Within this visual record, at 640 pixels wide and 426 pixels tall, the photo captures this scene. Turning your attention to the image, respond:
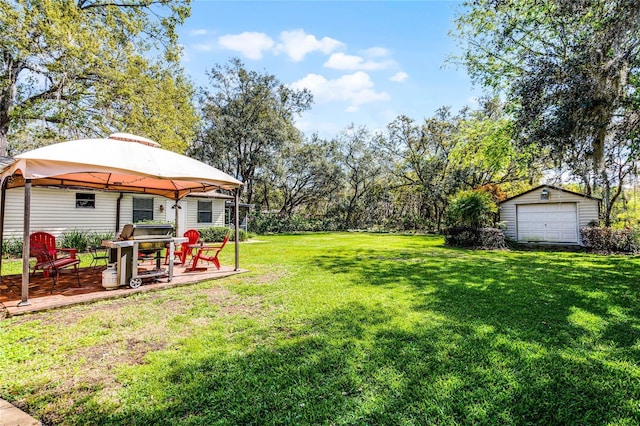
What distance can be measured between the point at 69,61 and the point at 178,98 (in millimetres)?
4565

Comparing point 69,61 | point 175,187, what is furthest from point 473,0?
point 69,61

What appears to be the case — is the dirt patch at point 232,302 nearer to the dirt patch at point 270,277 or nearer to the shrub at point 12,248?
the dirt patch at point 270,277

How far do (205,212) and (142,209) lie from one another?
3487 mm

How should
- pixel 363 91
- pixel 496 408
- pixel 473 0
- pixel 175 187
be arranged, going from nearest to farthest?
pixel 496 408 < pixel 175 187 < pixel 473 0 < pixel 363 91

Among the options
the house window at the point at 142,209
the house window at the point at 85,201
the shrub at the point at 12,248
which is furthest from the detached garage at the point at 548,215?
the shrub at the point at 12,248

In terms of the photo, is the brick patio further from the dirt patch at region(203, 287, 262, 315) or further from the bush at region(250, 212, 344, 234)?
the bush at region(250, 212, 344, 234)

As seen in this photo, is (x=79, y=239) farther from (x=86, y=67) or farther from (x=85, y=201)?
(x=86, y=67)

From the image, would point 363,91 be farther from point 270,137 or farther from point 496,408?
point 496,408

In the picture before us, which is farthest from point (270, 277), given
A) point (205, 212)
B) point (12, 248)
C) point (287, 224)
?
point (287, 224)

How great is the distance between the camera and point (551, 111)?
550cm

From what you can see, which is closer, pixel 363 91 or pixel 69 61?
pixel 69 61

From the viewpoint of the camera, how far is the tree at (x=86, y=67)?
33.9 feet

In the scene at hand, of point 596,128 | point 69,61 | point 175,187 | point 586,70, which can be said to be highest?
point 69,61

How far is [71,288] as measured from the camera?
553cm
